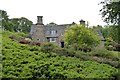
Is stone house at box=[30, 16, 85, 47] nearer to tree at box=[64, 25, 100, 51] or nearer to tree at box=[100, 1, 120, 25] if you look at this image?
tree at box=[64, 25, 100, 51]

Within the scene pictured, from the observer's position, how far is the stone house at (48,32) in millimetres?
56928

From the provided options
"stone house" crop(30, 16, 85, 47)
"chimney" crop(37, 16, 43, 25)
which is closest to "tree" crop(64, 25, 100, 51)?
"chimney" crop(37, 16, 43, 25)

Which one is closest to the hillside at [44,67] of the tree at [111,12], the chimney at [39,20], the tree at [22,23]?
the tree at [111,12]

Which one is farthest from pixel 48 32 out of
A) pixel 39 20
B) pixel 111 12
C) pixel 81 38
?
pixel 111 12

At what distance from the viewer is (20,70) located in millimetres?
13672

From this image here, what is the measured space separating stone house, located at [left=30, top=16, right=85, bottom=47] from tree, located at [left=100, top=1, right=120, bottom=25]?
35.0m

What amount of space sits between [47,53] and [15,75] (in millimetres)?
5785

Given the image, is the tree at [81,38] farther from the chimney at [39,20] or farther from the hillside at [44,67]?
the hillside at [44,67]

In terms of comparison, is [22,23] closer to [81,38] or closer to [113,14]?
[81,38]

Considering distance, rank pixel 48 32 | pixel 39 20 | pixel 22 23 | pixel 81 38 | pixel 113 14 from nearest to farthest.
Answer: pixel 113 14
pixel 81 38
pixel 39 20
pixel 48 32
pixel 22 23

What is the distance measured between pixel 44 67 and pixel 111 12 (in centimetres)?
853

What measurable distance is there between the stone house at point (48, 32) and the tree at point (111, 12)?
1378 inches

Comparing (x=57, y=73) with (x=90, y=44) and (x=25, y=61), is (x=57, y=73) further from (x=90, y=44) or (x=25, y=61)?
(x=90, y=44)

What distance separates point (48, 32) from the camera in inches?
2319
